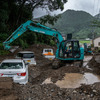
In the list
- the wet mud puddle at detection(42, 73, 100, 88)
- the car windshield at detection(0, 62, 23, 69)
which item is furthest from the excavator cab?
the car windshield at detection(0, 62, 23, 69)

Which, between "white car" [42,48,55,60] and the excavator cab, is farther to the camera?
"white car" [42,48,55,60]

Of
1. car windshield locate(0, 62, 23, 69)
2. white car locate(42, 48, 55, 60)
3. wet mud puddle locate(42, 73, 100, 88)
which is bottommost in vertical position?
wet mud puddle locate(42, 73, 100, 88)

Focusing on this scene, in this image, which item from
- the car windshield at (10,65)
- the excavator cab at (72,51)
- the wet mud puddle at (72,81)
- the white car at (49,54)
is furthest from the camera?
the white car at (49,54)

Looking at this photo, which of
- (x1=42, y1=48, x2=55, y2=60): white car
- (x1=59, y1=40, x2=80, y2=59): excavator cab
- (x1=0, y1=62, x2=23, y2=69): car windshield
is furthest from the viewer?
(x1=42, y1=48, x2=55, y2=60): white car

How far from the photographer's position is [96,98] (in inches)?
220

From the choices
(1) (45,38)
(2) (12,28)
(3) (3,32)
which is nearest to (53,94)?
(3) (3,32)

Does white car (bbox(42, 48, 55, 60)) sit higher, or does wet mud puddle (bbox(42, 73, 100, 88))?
white car (bbox(42, 48, 55, 60))

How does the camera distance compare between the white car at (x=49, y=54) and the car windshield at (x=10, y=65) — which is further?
the white car at (x=49, y=54)

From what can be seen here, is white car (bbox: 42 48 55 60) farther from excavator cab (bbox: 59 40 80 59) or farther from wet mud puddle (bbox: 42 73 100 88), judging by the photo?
wet mud puddle (bbox: 42 73 100 88)

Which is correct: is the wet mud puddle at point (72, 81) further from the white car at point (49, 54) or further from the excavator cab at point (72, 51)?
the white car at point (49, 54)

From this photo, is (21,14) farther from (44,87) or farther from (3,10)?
(44,87)

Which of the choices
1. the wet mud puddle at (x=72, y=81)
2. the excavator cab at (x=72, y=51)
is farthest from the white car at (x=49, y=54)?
the wet mud puddle at (x=72, y=81)

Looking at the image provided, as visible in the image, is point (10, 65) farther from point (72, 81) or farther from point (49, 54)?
point (49, 54)

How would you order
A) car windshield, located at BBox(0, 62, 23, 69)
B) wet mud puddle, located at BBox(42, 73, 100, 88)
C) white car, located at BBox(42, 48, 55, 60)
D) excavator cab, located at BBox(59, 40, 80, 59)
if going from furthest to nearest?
white car, located at BBox(42, 48, 55, 60) → excavator cab, located at BBox(59, 40, 80, 59) → wet mud puddle, located at BBox(42, 73, 100, 88) → car windshield, located at BBox(0, 62, 23, 69)
